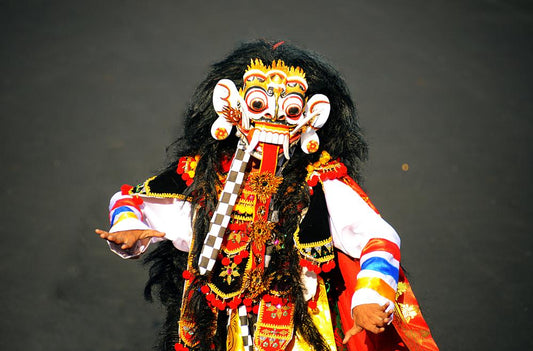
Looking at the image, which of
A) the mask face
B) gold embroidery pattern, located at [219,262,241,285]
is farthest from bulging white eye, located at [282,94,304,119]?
gold embroidery pattern, located at [219,262,241,285]

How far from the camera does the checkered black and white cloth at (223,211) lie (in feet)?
5.81

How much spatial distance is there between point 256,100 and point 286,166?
23 cm

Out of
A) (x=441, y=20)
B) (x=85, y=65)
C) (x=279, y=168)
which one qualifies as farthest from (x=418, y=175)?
(x=85, y=65)

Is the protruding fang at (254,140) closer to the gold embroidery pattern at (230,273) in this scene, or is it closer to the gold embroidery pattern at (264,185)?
the gold embroidery pattern at (264,185)

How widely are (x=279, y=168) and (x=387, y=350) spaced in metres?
0.63

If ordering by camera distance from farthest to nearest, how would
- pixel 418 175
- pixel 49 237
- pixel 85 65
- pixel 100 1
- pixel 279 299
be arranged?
1. pixel 100 1
2. pixel 85 65
3. pixel 418 175
4. pixel 49 237
5. pixel 279 299

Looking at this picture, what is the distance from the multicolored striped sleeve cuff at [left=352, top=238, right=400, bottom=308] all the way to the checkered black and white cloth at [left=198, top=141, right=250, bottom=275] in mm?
407

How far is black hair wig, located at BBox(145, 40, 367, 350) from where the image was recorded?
1802 mm

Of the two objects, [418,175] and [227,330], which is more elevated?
[418,175]

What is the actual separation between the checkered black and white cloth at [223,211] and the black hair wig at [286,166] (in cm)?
5

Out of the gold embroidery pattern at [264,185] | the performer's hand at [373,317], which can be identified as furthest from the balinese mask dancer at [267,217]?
the performer's hand at [373,317]

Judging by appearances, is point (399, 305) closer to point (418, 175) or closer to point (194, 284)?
point (194, 284)

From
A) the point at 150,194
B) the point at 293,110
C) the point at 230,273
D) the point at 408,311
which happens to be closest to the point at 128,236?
the point at 150,194

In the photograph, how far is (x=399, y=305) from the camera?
1803 millimetres
